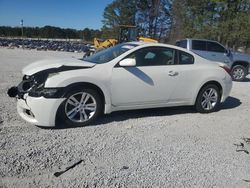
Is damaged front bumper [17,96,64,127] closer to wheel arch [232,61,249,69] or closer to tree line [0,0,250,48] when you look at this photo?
wheel arch [232,61,249,69]

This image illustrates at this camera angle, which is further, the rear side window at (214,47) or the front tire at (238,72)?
the front tire at (238,72)

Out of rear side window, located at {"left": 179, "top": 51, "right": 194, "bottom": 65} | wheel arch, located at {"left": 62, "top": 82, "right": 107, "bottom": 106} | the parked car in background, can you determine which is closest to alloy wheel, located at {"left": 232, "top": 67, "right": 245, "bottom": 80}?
the parked car in background

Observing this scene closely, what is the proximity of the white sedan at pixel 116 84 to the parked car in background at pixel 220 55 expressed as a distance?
21.0ft

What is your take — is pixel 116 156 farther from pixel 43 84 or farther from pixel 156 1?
pixel 156 1

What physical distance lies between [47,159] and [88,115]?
5.02ft

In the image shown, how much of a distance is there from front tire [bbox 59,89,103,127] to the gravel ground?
16cm

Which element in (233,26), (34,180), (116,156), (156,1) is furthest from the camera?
(156,1)

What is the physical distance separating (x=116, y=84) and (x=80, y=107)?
30.9 inches

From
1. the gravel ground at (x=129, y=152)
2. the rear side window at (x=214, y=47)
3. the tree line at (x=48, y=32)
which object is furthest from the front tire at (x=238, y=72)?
the tree line at (x=48, y=32)

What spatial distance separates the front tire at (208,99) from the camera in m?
6.53

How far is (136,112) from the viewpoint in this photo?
6.36 metres

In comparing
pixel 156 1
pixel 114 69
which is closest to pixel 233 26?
pixel 156 1

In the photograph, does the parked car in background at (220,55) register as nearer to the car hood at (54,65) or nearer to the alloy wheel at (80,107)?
the car hood at (54,65)

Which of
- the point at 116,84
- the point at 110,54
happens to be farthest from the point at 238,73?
the point at 116,84
